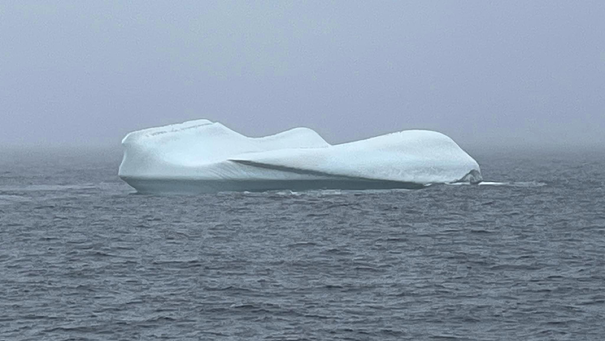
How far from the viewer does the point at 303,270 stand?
74.7ft

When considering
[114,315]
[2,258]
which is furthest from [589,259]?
[2,258]

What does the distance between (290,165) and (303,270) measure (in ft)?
57.9

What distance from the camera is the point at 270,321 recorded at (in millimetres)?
17484

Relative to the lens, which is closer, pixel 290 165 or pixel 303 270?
pixel 303 270

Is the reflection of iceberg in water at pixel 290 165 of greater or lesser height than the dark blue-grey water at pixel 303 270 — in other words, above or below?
above

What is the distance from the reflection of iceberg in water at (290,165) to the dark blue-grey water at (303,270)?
4.19 ft

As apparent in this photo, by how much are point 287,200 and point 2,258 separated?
17.4m

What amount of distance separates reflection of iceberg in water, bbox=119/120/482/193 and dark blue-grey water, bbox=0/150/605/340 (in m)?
1.28

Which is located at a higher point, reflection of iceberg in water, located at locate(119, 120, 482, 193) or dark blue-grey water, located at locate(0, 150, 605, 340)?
reflection of iceberg in water, located at locate(119, 120, 482, 193)

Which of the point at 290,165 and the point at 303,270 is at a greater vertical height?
the point at 290,165

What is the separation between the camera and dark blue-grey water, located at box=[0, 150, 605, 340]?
17172mm

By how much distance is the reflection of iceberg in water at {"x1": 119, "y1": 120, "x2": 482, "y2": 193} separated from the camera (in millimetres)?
40844

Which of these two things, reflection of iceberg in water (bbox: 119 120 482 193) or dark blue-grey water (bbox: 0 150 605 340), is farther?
reflection of iceberg in water (bbox: 119 120 482 193)

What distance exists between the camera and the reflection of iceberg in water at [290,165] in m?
40.8
